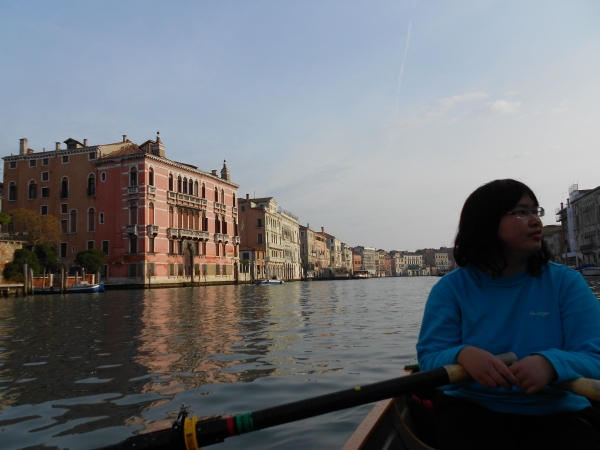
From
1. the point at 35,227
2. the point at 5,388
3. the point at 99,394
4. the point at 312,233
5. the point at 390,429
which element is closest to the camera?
the point at 390,429

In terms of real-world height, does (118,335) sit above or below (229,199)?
below

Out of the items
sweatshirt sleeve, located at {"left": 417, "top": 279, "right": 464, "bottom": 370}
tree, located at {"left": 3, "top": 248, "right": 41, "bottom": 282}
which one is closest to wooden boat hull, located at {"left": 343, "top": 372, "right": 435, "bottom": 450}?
sweatshirt sleeve, located at {"left": 417, "top": 279, "right": 464, "bottom": 370}

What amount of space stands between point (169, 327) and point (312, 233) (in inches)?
3188

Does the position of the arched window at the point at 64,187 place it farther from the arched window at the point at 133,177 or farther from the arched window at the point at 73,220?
the arched window at the point at 133,177

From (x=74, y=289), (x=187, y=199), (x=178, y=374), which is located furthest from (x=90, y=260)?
(x=178, y=374)

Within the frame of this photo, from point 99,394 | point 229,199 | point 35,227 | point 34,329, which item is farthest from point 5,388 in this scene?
point 229,199

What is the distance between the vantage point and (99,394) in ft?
16.1

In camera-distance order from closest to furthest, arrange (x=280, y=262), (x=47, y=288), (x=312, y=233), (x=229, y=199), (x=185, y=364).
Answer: (x=185, y=364), (x=47, y=288), (x=229, y=199), (x=280, y=262), (x=312, y=233)

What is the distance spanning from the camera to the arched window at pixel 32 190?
40.9 meters

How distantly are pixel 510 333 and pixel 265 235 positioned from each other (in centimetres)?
5978

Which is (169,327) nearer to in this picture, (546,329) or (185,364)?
(185,364)

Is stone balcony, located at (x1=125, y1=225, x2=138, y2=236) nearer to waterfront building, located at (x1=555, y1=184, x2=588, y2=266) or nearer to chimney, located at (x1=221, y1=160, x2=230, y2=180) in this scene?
chimney, located at (x1=221, y1=160, x2=230, y2=180)

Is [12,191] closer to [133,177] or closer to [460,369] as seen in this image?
[133,177]

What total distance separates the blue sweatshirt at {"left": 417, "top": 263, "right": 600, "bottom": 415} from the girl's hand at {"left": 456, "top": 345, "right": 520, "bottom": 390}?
0.28ft
